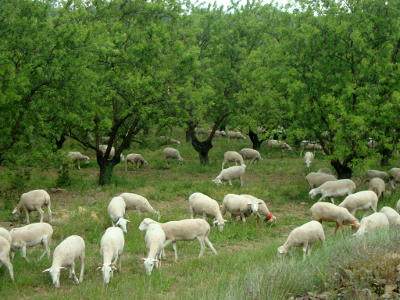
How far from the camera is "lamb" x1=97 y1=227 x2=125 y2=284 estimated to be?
1026 cm

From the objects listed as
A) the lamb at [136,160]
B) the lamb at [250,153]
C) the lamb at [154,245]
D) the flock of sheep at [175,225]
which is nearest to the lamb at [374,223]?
the flock of sheep at [175,225]

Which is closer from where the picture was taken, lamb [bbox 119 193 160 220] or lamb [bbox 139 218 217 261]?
lamb [bbox 139 218 217 261]

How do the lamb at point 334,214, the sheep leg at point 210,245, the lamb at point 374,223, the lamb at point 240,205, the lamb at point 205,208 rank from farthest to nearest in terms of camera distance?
1. the lamb at point 240,205
2. the lamb at point 205,208
3. the lamb at point 334,214
4. the lamb at point 374,223
5. the sheep leg at point 210,245

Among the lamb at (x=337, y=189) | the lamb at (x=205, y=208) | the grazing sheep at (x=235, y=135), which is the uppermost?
the grazing sheep at (x=235, y=135)

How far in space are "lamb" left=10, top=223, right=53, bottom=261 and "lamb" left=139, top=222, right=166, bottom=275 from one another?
247 cm

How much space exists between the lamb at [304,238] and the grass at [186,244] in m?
0.26

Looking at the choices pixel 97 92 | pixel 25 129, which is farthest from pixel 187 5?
pixel 25 129

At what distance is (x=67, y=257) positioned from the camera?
10586mm

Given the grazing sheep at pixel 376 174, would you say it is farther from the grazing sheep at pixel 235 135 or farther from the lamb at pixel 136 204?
the grazing sheep at pixel 235 135

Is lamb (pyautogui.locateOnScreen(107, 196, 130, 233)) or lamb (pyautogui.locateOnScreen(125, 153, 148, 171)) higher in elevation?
lamb (pyautogui.locateOnScreen(125, 153, 148, 171))

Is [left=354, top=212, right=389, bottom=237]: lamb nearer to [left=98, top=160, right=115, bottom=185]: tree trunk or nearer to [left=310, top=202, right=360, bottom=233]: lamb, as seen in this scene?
[left=310, top=202, right=360, bottom=233]: lamb

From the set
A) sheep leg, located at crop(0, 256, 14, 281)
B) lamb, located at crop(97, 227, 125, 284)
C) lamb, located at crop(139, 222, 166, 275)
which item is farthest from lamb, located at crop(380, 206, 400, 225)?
sheep leg, located at crop(0, 256, 14, 281)

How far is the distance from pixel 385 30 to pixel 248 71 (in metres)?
8.10

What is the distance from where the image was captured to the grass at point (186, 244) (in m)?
9.03
